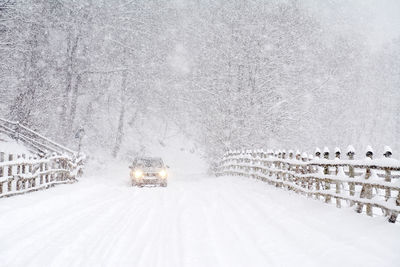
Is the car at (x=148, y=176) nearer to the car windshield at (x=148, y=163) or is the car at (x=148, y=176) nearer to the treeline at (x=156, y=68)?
the car windshield at (x=148, y=163)

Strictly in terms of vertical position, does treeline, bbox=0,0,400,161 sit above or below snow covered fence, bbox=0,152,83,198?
above

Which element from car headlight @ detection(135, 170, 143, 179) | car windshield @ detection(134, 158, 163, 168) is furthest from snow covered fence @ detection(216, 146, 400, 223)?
car headlight @ detection(135, 170, 143, 179)

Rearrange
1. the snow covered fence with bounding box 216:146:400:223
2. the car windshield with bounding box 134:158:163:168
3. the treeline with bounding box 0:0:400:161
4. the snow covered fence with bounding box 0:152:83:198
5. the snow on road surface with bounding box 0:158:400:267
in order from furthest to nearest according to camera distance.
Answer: the treeline with bounding box 0:0:400:161 → the car windshield with bounding box 134:158:163:168 → the snow covered fence with bounding box 0:152:83:198 → the snow covered fence with bounding box 216:146:400:223 → the snow on road surface with bounding box 0:158:400:267

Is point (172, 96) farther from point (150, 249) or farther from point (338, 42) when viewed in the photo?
point (150, 249)

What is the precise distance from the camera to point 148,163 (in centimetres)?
2036

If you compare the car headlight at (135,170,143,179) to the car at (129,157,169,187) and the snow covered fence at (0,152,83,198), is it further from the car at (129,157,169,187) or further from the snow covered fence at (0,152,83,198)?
the snow covered fence at (0,152,83,198)

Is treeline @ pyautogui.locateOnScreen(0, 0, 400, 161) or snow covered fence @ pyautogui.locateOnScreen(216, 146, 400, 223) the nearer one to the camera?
snow covered fence @ pyautogui.locateOnScreen(216, 146, 400, 223)

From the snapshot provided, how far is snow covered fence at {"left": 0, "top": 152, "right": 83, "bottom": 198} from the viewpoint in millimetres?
11125

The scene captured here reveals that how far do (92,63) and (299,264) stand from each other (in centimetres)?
2961

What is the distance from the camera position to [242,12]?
29.0 m

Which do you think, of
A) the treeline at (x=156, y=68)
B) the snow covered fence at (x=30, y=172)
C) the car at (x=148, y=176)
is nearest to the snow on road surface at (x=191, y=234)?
the snow covered fence at (x=30, y=172)

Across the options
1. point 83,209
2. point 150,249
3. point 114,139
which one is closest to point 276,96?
point 114,139

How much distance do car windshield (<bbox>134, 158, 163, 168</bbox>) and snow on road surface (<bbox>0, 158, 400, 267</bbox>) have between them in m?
8.03

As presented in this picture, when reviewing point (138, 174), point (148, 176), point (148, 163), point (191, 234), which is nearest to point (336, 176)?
point (191, 234)
